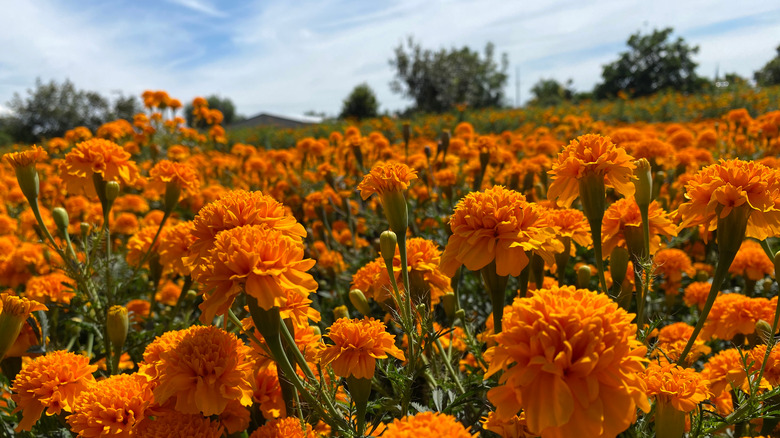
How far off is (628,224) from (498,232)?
50 centimetres

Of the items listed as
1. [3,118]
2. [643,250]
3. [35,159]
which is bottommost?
[643,250]

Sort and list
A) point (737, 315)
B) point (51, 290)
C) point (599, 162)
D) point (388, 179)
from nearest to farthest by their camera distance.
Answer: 1. point (599, 162)
2. point (388, 179)
3. point (737, 315)
4. point (51, 290)

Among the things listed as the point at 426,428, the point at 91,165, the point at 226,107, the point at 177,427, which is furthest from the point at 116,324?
the point at 226,107

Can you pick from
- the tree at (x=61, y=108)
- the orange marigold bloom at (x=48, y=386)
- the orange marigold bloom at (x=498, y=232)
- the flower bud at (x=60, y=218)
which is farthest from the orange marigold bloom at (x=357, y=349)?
the tree at (x=61, y=108)

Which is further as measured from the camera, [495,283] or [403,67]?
[403,67]

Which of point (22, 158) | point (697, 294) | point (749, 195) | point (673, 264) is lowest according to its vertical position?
point (697, 294)

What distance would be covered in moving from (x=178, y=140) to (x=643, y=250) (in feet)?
19.6

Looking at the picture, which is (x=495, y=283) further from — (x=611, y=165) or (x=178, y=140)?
(x=178, y=140)

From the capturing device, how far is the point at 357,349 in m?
1.05

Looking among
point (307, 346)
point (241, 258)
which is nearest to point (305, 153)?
point (307, 346)

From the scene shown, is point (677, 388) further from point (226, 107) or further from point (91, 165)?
point (226, 107)

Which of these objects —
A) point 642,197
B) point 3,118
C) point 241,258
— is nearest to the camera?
point 241,258

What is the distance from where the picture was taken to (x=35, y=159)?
174 centimetres

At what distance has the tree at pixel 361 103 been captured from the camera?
95.9 ft
